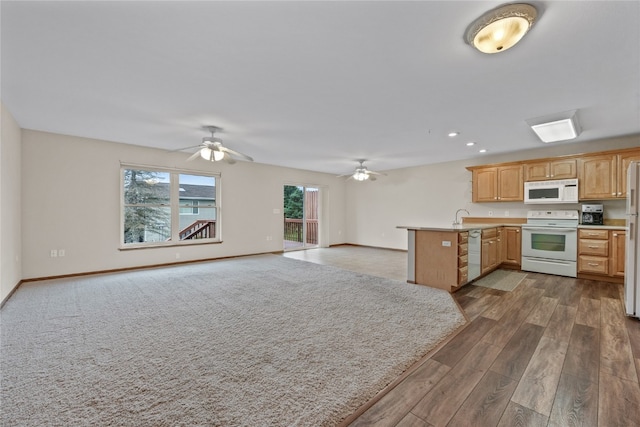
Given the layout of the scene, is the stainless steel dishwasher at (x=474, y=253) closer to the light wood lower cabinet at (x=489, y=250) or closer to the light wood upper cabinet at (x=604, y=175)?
the light wood lower cabinet at (x=489, y=250)

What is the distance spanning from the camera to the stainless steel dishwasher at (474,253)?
4.03 meters

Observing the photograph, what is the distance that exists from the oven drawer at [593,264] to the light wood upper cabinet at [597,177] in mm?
1038

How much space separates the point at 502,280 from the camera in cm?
439

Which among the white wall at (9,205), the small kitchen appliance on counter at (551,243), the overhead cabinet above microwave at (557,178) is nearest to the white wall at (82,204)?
the white wall at (9,205)

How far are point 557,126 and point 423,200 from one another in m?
3.57

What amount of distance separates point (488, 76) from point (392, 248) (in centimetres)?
593

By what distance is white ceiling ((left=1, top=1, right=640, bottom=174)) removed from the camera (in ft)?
5.87

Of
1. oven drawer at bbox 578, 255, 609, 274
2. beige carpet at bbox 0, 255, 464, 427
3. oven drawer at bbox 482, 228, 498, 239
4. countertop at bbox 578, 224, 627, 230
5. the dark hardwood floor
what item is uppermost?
countertop at bbox 578, 224, 627, 230

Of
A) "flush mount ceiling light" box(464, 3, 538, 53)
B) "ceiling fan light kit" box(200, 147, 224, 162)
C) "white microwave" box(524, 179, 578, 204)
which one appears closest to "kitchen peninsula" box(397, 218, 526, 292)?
"white microwave" box(524, 179, 578, 204)

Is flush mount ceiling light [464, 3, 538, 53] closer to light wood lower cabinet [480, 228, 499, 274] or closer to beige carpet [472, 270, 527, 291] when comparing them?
light wood lower cabinet [480, 228, 499, 274]

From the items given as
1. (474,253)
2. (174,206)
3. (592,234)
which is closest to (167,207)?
(174,206)

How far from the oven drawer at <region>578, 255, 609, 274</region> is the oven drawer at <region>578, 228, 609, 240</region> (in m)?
0.33

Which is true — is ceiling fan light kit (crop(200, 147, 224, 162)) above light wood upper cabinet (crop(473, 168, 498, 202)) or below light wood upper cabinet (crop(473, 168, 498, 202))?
above

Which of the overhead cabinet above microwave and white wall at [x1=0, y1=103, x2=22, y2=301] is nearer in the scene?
white wall at [x1=0, y1=103, x2=22, y2=301]
